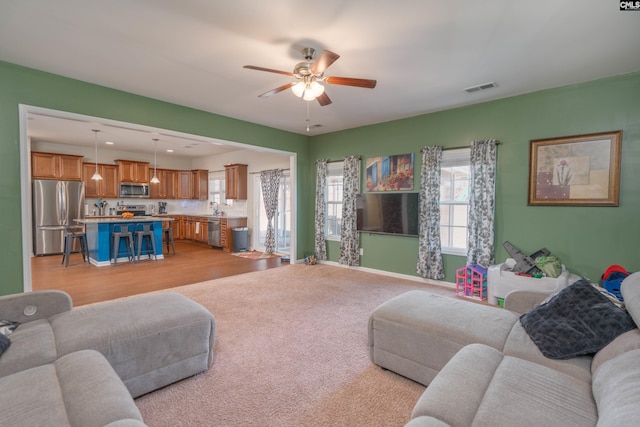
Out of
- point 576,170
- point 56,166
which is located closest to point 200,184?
point 56,166

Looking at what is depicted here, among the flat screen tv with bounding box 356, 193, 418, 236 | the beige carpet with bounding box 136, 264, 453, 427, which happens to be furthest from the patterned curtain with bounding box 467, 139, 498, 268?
the beige carpet with bounding box 136, 264, 453, 427

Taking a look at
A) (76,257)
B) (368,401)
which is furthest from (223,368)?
(76,257)

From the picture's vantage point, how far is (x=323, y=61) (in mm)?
2508

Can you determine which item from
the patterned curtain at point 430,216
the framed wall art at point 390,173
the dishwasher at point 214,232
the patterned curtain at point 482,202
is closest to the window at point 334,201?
the framed wall art at point 390,173

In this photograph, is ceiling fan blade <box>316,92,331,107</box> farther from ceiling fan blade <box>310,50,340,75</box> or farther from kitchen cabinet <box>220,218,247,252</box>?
kitchen cabinet <box>220,218,247,252</box>

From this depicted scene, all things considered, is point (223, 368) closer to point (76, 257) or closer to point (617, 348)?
point (617, 348)

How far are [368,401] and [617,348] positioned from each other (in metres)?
1.45

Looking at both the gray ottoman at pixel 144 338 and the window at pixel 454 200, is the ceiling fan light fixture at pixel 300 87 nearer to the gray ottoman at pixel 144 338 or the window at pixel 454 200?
the gray ottoman at pixel 144 338

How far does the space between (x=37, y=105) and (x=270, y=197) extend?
4772 mm

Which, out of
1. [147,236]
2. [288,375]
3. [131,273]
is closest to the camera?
[288,375]

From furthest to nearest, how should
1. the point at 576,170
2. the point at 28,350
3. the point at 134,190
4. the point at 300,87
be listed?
the point at 134,190 → the point at 576,170 → the point at 300,87 → the point at 28,350

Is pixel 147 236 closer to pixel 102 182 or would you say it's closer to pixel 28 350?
pixel 102 182

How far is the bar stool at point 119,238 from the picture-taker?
20.8 ft

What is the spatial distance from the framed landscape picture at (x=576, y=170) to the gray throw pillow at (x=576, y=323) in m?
2.35
